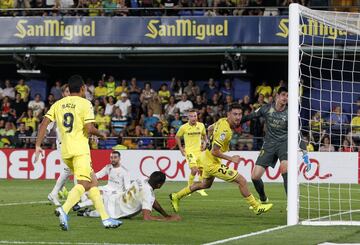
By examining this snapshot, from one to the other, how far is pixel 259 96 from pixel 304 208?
13.4 metres

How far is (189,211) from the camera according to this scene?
17.5 metres

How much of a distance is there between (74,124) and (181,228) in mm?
2088

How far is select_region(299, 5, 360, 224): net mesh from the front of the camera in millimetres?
16359

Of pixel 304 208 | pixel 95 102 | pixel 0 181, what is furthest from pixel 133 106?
pixel 304 208

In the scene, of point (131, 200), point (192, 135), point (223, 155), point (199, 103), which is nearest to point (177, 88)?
point (199, 103)

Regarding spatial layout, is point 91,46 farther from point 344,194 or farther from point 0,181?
point 344,194

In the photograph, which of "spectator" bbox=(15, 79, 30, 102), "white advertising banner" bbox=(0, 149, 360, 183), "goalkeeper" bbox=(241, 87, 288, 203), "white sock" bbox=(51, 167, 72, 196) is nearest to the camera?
"goalkeeper" bbox=(241, 87, 288, 203)

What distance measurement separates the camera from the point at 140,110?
33094mm

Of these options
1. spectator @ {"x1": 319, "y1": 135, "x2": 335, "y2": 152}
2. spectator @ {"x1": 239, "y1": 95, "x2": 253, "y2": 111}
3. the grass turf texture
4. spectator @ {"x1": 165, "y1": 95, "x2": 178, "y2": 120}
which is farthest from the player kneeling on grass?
spectator @ {"x1": 165, "y1": 95, "x2": 178, "y2": 120}

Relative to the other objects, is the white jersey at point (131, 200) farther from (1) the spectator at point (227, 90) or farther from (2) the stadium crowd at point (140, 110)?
(1) the spectator at point (227, 90)

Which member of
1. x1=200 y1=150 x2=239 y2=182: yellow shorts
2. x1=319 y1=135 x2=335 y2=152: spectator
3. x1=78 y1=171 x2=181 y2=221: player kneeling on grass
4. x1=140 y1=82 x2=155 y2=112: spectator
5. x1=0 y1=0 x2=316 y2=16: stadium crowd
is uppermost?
x1=0 y1=0 x2=316 y2=16: stadium crowd

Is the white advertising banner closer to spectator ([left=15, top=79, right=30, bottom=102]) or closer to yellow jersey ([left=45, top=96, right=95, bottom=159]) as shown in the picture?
spectator ([left=15, top=79, right=30, bottom=102])

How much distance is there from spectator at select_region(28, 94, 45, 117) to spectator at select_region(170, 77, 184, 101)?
4553 mm

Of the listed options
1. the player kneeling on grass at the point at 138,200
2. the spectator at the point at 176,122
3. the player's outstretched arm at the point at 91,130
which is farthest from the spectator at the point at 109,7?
the player's outstretched arm at the point at 91,130
